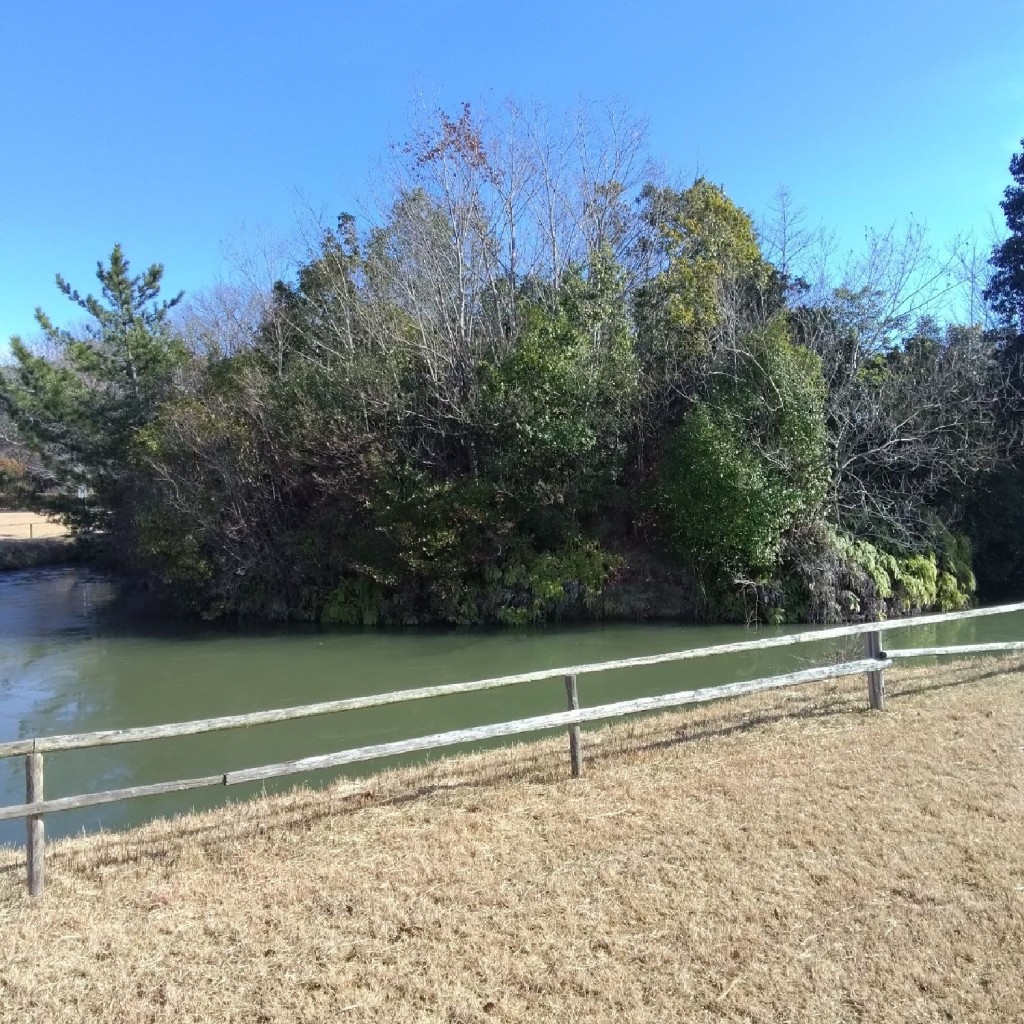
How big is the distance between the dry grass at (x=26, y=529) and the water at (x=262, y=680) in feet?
78.7

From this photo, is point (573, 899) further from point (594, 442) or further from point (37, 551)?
point (37, 551)

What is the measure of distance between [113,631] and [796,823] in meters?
19.3

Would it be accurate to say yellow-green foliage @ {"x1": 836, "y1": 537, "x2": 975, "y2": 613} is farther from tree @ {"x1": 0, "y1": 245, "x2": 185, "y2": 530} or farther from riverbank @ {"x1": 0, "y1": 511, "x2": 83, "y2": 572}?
riverbank @ {"x1": 0, "y1": 511, "x2": 83, "y2": 572}

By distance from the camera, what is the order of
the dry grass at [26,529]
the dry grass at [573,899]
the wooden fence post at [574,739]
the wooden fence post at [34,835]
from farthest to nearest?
1. the dry grass at [26,529]
2. the wooden fence post at [574,739]
3. the wooden fence post at [34,835]
4. the dry grass at [573,899]

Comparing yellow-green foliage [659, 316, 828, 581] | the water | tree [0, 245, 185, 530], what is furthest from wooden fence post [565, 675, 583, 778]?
tree [0, 245, 185, 530]

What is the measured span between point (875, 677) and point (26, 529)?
162 ft

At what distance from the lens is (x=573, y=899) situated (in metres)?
4.40

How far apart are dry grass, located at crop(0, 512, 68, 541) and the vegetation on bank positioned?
24991 mm

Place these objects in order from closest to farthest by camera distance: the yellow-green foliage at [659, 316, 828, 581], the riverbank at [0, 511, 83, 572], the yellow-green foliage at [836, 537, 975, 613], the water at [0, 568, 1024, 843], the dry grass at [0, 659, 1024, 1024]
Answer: the dry grass at [0, 659, 1024, 1024] → the water at [0, 568, 1024, 843] → the yellow-green foliage at [659, 316, 828, 581] → the yellow-green foliage at [836, 537, 975, 613] → the riverbank at [0, 511, 83, 572]

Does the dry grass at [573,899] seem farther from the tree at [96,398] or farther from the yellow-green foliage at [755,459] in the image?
the tree at [96,398]

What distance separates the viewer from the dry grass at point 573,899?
3541 millimetres

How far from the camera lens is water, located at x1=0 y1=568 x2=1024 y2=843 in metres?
9.57

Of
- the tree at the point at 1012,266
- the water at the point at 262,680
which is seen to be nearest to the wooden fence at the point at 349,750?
the water at the point at 262,680

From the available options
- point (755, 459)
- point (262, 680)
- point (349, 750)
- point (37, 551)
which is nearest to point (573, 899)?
point (349, 750)
